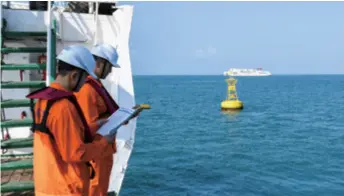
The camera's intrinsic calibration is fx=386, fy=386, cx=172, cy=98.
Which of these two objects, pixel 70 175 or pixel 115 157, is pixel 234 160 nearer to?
pixel 115 157

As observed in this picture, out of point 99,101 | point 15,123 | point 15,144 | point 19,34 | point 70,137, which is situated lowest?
point 15,144

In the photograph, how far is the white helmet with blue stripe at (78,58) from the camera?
8.87ft

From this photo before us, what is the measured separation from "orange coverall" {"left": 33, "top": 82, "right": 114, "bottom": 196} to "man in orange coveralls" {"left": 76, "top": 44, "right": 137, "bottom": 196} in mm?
911

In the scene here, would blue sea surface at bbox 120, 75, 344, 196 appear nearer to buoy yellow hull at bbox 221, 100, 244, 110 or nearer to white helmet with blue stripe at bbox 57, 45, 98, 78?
buoy yellow hull at bbox 221, 100, 244, 110

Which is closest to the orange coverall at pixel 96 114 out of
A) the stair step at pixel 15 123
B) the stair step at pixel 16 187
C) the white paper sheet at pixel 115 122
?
the white paper sheet at pixel 115 122

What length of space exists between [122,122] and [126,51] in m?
3.17

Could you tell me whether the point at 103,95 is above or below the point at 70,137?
above

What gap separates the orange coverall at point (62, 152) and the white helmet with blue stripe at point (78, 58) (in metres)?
0.19

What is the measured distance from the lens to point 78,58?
108 inches

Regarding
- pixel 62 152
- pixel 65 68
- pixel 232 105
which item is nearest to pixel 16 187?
pixel 62 152

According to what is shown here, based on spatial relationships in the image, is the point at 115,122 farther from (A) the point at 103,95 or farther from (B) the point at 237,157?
(B) the point at 237,157

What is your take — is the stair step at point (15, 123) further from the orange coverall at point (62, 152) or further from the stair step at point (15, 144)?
the orange coverall at point (62, 152)

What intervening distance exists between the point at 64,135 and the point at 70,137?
0.04 m

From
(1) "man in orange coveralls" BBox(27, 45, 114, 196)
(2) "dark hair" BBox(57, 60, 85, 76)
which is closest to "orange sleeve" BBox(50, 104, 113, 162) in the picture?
(1) "man in orange coveralls" BBox(27, 45, 114, 196)
